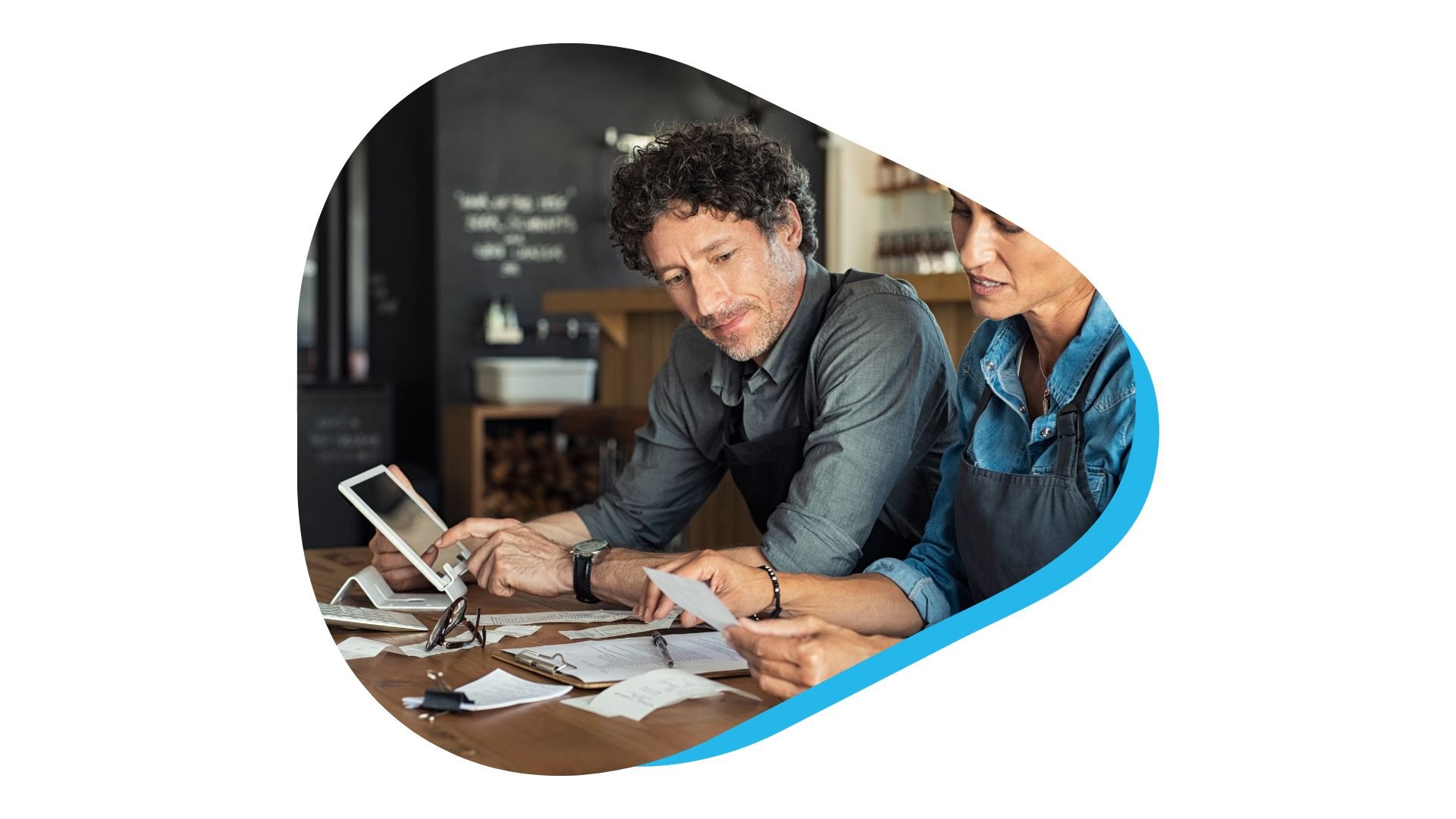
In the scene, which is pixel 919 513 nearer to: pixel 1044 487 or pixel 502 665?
pixel 1044 487

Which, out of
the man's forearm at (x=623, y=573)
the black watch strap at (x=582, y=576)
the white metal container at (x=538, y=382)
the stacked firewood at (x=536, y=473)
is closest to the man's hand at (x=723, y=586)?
the man's forearm at (x=623, y=573)

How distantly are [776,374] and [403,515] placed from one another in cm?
54

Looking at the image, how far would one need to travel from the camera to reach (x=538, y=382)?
483cm

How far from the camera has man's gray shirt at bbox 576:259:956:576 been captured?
5.39ft

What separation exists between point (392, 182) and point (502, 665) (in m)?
4.80

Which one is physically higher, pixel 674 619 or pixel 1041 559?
Answer: pixel 1041 559

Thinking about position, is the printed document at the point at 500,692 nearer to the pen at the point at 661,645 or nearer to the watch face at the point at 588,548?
the pen at the point at 661,645

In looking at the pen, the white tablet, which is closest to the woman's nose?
the pen

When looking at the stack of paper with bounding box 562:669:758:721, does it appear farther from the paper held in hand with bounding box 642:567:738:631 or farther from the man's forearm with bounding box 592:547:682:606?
the man's forearm with bounding box 592:547:682:606

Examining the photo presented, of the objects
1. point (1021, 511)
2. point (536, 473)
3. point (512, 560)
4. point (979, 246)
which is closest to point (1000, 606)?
point (1021, 511)

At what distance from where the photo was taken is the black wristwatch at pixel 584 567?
179cm

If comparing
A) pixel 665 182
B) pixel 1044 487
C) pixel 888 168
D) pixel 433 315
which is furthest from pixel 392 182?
pixel 1044 487

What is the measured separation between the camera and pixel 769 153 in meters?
1.75

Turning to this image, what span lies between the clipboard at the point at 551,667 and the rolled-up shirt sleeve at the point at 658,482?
0.52 m
